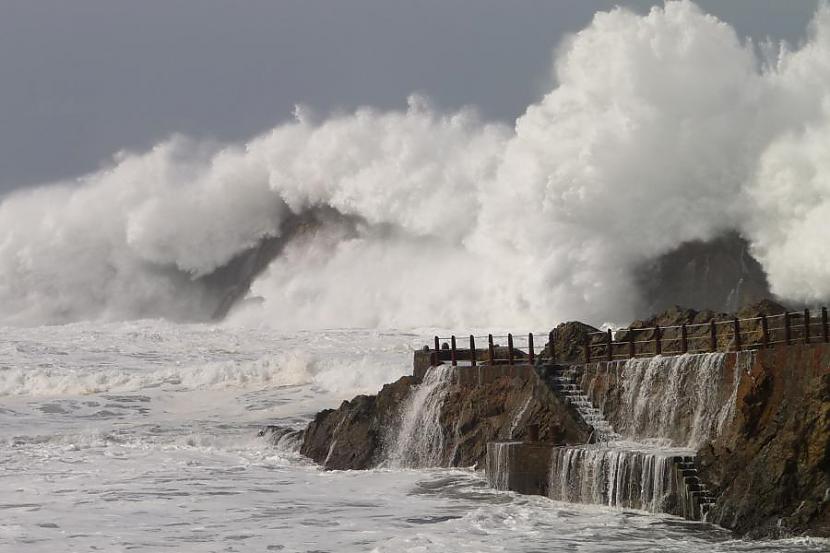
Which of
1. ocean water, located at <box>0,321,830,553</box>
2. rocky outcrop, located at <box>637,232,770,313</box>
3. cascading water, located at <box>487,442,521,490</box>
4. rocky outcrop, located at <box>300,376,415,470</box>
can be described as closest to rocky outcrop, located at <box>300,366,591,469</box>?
rocky outcrop, located at <box>300,376,415,470</box>

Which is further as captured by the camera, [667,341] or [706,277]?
[706,277]

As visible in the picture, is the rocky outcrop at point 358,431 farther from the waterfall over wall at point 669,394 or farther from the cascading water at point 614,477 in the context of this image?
the cascading water at point 614,477

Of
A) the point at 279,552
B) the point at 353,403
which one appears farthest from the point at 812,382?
the point at 353,403

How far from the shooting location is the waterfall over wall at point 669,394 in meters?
15.2

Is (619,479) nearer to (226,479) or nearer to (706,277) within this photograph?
(226,479)

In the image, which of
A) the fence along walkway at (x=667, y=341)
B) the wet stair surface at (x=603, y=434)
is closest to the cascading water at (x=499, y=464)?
the wet stair surface at (x=603, y=434)

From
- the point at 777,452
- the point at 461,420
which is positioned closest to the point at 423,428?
the point at 461,420

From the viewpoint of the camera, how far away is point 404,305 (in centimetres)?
4812

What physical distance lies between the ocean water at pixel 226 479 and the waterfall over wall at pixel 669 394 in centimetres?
182

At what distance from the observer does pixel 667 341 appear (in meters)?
19.8

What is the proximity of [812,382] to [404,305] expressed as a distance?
115 ft

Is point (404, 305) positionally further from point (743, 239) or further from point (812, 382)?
point (812, 382)

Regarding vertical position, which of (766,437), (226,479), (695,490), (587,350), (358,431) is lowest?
(226,479)

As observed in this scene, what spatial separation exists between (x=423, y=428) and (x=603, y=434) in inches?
162
